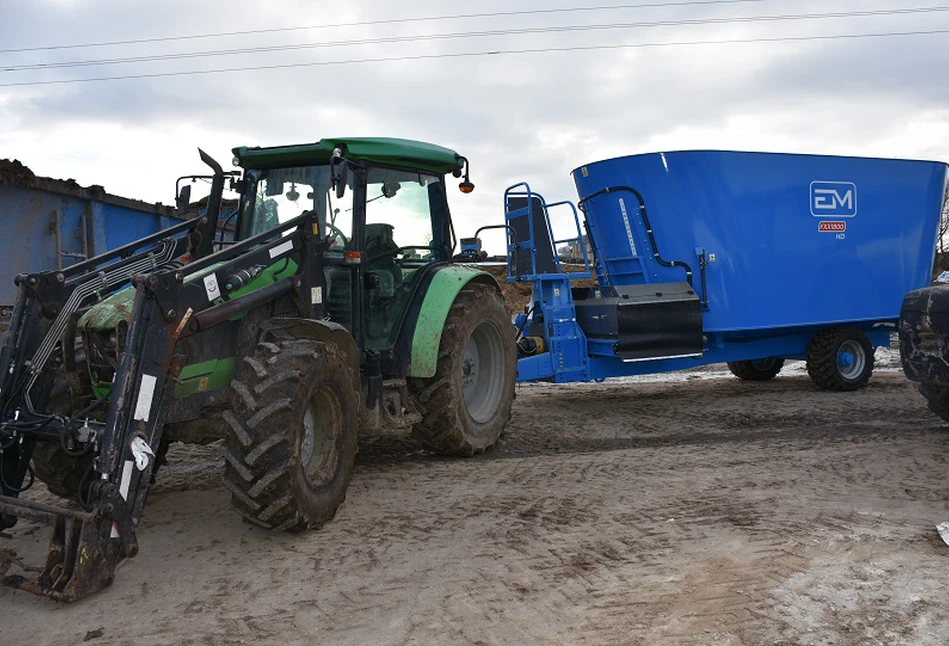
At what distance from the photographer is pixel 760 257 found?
8.82 meters

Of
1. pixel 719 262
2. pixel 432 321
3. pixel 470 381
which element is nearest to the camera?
pixel 432 321

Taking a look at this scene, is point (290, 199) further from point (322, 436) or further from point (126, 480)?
point (126, 480)

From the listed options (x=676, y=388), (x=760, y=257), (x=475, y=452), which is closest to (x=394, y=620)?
(x=475, y=452)

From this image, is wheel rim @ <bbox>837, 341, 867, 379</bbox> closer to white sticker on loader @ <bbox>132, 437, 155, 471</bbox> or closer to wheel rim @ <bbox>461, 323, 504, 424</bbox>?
wheel rim @ <bbox>461, 323, 504, 424</bbox>

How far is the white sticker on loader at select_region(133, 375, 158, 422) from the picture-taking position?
3.80 m

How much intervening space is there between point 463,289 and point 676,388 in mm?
4918

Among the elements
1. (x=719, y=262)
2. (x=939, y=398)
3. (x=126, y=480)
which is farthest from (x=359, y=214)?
(x=939, y=398)

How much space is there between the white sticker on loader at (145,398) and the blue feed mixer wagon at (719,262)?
4.44 metres

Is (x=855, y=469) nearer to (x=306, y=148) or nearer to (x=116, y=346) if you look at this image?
(x=306, y=148)

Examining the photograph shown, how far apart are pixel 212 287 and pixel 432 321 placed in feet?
6.05

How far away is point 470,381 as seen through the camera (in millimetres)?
6676

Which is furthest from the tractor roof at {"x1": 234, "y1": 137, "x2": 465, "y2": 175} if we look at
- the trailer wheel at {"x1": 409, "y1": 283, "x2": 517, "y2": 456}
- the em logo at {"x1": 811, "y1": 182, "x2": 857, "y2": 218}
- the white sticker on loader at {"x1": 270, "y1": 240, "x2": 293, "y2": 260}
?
the em logo at {"x1": 811, "y1": 182, "x2": 857, "y2": 218}

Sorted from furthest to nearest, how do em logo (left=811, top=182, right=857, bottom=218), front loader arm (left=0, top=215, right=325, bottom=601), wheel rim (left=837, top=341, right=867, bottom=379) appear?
wheel rim (left=837, top=341, right=867, bottom=379) < em logo (left=811, top=182, right=857, bottom=218) < front loader arm (left=0, top=215, right=325, bottom=601)

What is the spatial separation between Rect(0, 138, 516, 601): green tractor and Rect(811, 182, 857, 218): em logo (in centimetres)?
449
